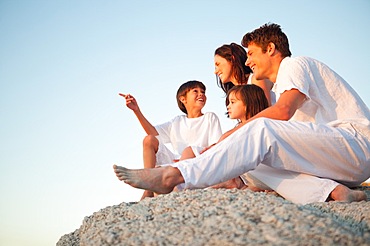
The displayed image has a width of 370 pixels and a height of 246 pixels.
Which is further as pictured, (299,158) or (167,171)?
(299,158)

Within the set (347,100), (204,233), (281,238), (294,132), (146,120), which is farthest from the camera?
(146,120)

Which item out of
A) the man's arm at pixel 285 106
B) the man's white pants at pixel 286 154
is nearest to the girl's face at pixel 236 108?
the man's arm at pixel 285 106

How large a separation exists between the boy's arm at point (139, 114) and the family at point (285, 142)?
1072 millimetres

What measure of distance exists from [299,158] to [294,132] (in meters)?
0.21

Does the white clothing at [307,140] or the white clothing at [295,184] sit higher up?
the white clothing at [307,140]

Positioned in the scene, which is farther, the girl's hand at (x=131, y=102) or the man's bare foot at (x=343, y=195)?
the girl's hand at (x=131, y=102)

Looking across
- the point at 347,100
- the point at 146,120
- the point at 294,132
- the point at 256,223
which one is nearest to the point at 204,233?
the point at 256,223

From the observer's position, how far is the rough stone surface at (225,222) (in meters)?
1.94

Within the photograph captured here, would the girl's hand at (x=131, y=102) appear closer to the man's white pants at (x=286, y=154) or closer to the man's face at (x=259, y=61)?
the man's face at (x=259, y=61)

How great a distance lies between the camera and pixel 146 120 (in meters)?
5.44

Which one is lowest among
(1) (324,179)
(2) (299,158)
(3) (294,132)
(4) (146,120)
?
(1) (324,179)

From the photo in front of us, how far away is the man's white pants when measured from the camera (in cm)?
293

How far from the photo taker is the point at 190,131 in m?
5.74

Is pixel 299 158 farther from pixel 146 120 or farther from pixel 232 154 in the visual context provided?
pixel 146 120
